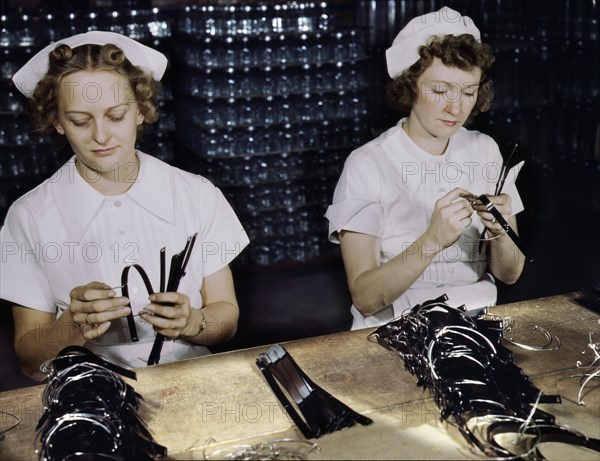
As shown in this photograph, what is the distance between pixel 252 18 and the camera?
491 centimetres

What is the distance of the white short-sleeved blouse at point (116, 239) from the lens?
2.35 m

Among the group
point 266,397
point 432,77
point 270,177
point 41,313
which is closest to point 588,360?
point 266,397

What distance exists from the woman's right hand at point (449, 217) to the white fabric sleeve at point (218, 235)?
590mm

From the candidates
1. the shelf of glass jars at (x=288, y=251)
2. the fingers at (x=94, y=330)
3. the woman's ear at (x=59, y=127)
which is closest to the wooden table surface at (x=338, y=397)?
the fingers at (x=94, y=330)

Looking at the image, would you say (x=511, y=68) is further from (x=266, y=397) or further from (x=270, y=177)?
(x=266, y=397)

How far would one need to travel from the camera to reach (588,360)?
6.70 ft

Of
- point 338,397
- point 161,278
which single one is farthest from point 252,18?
point 338,397

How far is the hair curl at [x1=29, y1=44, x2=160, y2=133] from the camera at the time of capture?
2.28m

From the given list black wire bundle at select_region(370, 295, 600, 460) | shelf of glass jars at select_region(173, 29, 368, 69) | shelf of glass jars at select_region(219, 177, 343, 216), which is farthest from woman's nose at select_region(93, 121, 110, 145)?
shelf of glass jars at select_region(219, 177, 343, 216)

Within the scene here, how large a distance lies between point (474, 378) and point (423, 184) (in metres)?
1.02

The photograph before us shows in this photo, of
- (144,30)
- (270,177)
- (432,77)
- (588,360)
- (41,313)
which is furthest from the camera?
(270,177)

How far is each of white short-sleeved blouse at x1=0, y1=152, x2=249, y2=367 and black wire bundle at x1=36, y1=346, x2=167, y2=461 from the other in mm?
533

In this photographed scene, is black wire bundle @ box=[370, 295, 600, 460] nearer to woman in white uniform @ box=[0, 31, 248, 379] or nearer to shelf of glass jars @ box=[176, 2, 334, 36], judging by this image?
woman in white uniform @ box=[0, 31, 248, 379]

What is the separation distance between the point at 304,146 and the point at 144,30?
1.26m
